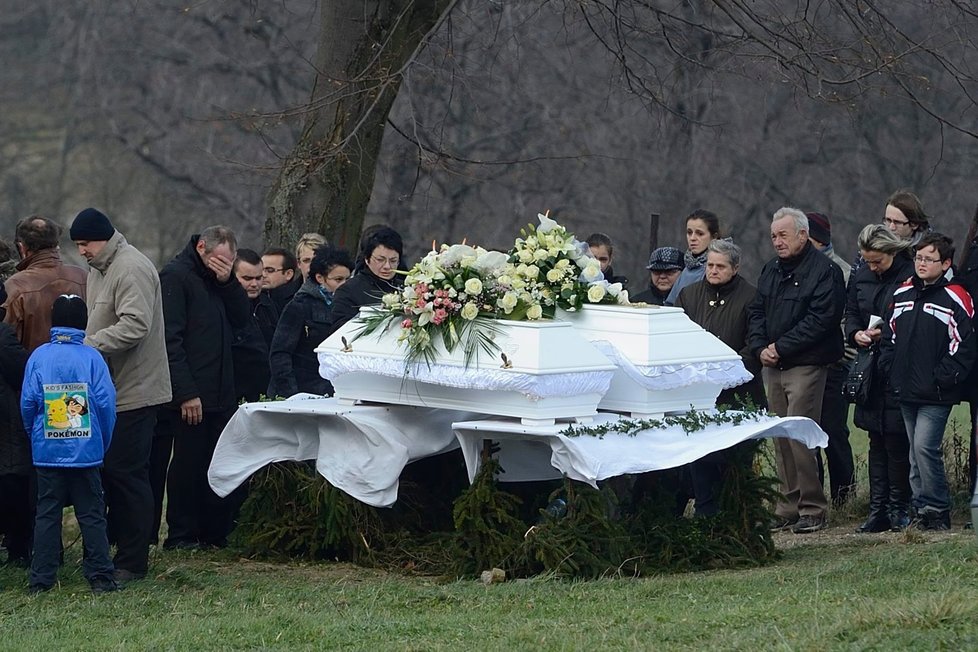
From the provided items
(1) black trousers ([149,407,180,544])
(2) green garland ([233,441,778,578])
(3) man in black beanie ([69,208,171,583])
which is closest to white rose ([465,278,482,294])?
(2) green garland ([233,441,778,578])

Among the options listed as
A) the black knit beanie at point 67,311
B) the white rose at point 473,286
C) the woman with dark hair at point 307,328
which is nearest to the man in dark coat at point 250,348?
the woman with dark hair at point 307,328

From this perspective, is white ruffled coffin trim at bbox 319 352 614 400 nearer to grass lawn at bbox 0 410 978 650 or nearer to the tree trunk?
grass lawn at bbox 0 410 978 650

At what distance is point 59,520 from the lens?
7.23m

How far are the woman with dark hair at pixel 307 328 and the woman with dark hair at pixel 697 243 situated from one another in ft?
8.08

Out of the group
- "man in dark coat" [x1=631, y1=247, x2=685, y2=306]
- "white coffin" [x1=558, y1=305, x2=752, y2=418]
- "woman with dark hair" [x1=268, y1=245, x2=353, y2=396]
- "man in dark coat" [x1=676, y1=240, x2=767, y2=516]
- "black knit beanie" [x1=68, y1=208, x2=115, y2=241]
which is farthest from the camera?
"man in dark coat" [x1=631, y1=247, x2=685, y2=306]

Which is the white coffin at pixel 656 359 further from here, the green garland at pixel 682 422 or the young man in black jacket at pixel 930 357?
the young man in black jacket at pixel 930 357

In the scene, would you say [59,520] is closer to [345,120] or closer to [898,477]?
[898,477]

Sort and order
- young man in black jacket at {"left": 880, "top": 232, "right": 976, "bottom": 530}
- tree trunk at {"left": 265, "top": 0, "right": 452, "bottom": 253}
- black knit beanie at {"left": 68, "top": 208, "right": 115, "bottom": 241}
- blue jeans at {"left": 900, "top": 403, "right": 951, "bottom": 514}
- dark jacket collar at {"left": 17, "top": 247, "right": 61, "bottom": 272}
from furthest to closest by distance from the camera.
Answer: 1. tree trunk at {"left": 265, "top": 0, "right": 452, "bottom": 253}
2. blue jeans at {"left": 900, "top": 403, "right": 951, "bottom": 514}
3. young man in black jacket at {"left": 880, "top": 232, "right": 976, "bottom": 530}
4. dark jacket collar at {"left": 17, "top": 247, "right": 61, "bottom": 272}
5. black knit beanie at {"left": 68, "top": 208, "right": 115, "bottom": 241}

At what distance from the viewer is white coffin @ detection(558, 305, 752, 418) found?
790cm

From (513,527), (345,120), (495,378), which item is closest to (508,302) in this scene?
(495,378)

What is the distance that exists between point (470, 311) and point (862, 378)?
9.07ft

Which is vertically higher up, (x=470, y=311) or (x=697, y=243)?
(x=697, y=243)

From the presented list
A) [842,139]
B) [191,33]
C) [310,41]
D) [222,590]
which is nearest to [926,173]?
[842,139]

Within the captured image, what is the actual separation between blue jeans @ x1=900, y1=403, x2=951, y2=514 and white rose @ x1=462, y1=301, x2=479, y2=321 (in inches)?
110
